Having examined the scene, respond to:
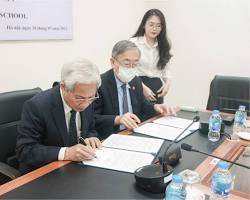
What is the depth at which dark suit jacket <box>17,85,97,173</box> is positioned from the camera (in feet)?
4.70

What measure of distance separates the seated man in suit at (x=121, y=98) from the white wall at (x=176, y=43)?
85cm

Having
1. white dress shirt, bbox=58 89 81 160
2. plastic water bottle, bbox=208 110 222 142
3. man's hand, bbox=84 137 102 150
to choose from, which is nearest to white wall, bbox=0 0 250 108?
white dress shirt, bbox=58 89 81 160

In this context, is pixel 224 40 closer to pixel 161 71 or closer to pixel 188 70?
pixel 188 70

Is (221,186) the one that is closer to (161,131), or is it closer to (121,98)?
(161,131)

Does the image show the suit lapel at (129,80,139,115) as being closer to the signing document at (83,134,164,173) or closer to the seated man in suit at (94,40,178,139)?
the seated man in suit at (94,40,178,139)

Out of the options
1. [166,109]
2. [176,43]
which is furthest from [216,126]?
[176,43]

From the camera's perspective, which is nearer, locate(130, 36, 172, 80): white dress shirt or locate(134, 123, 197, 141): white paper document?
locate(134, 123, 197, 141): white paper document

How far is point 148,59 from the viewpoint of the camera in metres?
2.96

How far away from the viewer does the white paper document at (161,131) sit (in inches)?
70.1

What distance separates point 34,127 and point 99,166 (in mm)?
392

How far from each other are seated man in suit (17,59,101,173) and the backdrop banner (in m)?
1.11

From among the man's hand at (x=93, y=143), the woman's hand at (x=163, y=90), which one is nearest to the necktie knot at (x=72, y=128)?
the man's hand at (x=93, y=143)

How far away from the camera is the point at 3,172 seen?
1.43 meters

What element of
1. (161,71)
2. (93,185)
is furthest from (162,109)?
(93,185)
